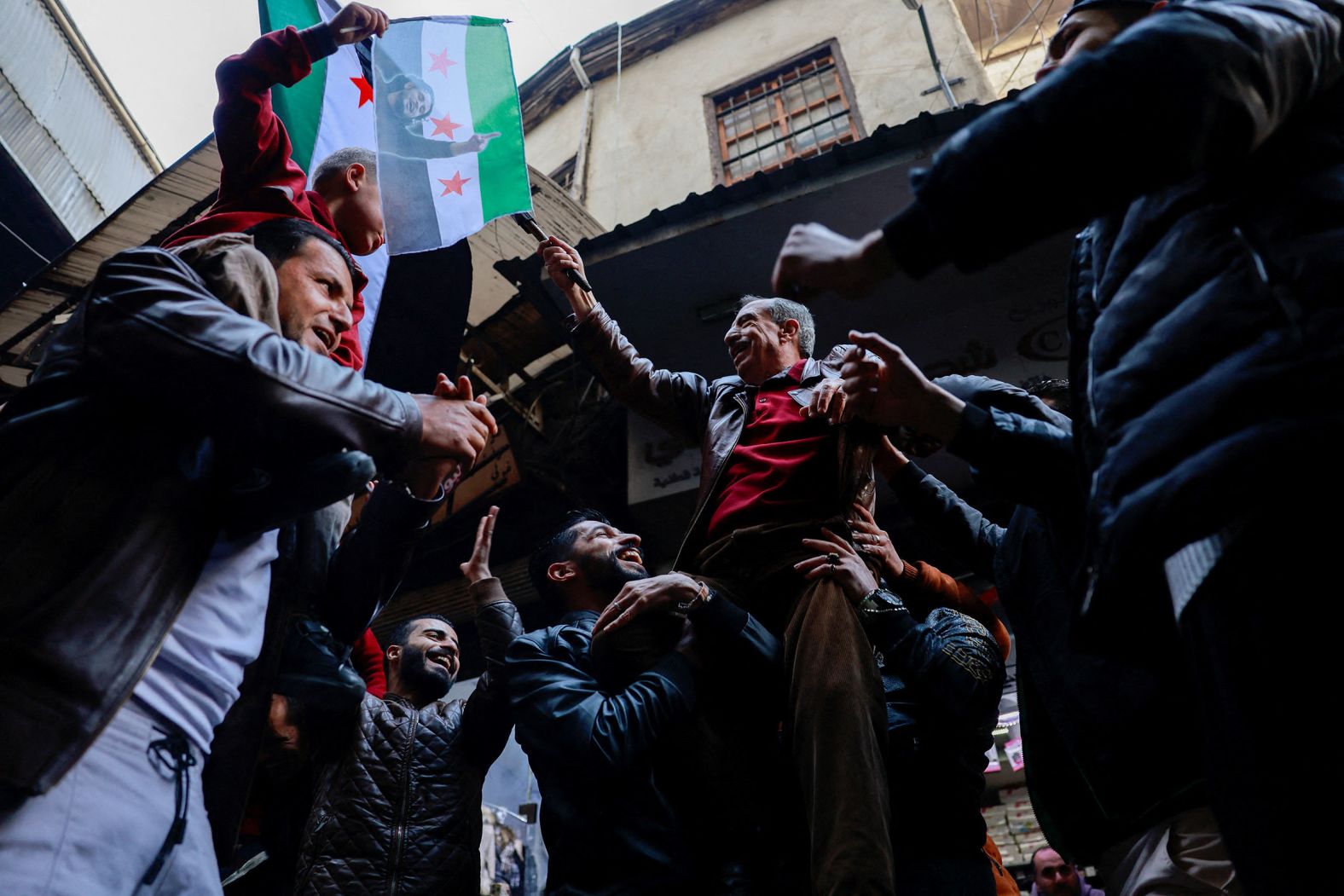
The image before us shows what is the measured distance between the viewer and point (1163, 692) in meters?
1.66

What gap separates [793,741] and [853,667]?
0.28 metres

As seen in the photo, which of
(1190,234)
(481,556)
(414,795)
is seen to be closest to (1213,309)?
(1190,234)

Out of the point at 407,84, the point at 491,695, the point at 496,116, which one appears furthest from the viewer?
the point at 496,116

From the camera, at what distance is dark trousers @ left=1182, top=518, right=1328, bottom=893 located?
97 cm

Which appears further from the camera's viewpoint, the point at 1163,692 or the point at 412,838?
the point at 412,838

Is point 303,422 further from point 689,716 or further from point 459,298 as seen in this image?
point 459,298

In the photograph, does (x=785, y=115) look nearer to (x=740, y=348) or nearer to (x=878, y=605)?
(x=740, y=348)

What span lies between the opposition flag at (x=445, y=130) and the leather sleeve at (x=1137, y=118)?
→ 2.98 meters

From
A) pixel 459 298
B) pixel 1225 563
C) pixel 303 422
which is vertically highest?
pixel 303 422

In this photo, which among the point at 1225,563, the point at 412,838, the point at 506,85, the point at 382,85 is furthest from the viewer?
the point at 506,85

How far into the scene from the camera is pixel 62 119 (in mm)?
10328

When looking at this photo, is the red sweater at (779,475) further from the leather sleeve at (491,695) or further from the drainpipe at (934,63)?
the drainpipe at (934,63)

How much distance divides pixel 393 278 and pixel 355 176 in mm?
3678

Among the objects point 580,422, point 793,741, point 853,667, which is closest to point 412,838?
point 793,741
